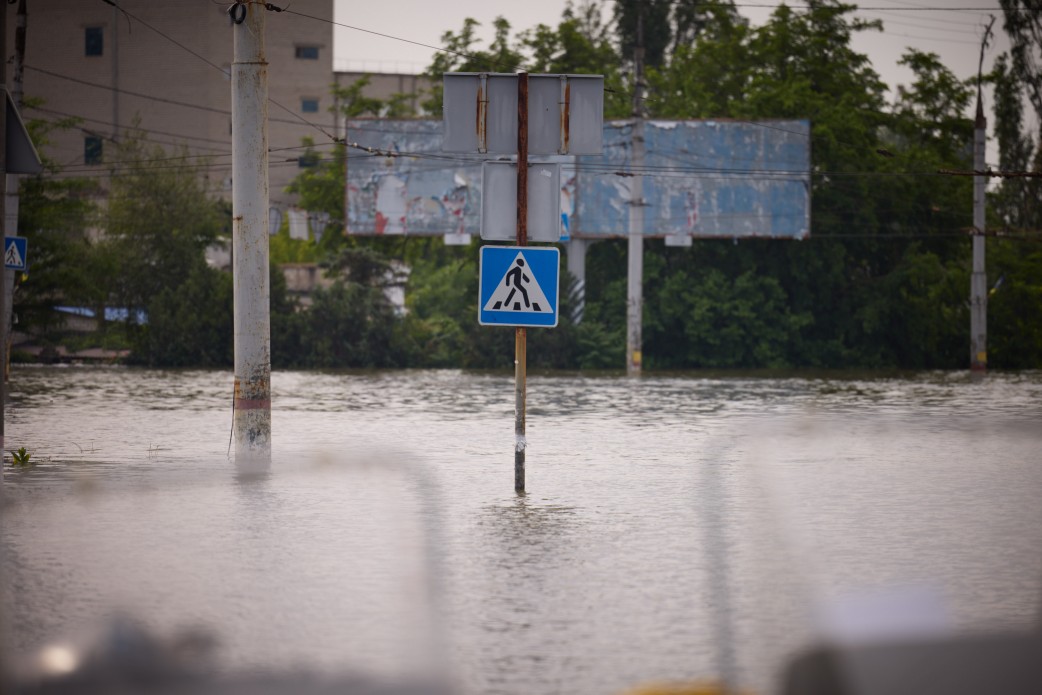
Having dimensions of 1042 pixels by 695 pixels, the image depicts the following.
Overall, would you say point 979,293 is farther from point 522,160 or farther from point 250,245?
point 522,160

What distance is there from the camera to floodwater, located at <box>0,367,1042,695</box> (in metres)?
7.76

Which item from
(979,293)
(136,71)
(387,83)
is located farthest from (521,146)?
(387,83)

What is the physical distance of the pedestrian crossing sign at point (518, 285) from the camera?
48.1ft

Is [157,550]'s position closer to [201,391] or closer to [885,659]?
[885,659]

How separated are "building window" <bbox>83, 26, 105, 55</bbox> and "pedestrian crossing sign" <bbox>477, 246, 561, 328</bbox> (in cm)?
7068

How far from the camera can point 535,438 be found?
2064cm

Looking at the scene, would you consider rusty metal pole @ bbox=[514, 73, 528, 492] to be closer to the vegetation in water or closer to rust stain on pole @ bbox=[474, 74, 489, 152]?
rust stain on pole @ bbox=[474, 74, 489, 152]

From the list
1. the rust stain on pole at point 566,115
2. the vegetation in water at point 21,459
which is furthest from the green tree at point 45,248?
the rust stain on pole at point 566,115

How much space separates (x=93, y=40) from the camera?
8069cm

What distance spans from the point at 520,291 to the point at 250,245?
13.8ft

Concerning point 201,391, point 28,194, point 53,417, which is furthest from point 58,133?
point 53,417

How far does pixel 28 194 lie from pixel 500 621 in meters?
35.3

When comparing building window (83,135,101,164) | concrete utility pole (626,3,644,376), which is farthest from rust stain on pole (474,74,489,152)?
building window (83,135,101,164)

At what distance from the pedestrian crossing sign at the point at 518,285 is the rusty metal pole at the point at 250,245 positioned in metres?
3.72
